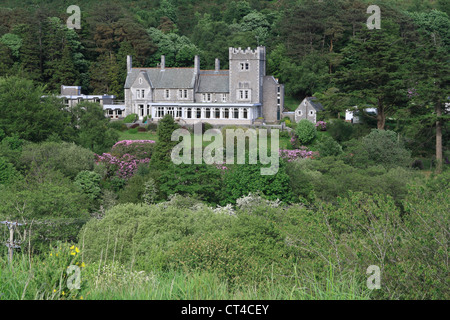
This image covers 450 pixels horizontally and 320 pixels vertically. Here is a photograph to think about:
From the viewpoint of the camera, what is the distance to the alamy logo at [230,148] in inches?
1097

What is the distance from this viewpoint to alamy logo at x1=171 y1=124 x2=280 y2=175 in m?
27.9

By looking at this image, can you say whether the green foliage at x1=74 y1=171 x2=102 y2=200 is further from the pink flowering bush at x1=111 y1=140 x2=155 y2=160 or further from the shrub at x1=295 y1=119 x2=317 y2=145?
the shrub at x1=295 y1=119 x2=317 y2=145

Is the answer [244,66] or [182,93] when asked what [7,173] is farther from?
[244,66]

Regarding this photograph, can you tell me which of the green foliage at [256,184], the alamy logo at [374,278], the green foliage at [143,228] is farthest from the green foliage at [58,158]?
the alamy logo at [374,278]

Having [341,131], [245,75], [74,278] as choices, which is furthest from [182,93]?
[74,278]

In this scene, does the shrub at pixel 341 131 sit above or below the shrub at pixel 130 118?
below

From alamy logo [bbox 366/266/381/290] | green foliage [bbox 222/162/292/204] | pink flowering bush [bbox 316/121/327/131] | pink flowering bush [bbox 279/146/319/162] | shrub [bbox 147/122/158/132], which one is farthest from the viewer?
shrub [bbox 147/122/158/132]

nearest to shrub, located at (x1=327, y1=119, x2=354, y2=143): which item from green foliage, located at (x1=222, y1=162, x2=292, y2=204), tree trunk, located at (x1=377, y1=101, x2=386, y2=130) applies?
tree trunk, located at (x1=377, y1=101, x2=386, y2=130)

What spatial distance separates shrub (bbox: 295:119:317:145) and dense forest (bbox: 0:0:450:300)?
0.42ft

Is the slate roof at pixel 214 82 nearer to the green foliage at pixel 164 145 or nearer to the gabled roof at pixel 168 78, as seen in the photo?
the gabled roof at pixel 168 78

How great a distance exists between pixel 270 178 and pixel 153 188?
588 cm

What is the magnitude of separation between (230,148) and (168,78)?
20.4 metres

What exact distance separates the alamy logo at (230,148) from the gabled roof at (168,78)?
793cm

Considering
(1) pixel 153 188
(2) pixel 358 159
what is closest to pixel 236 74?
(2) pixel 358 159
